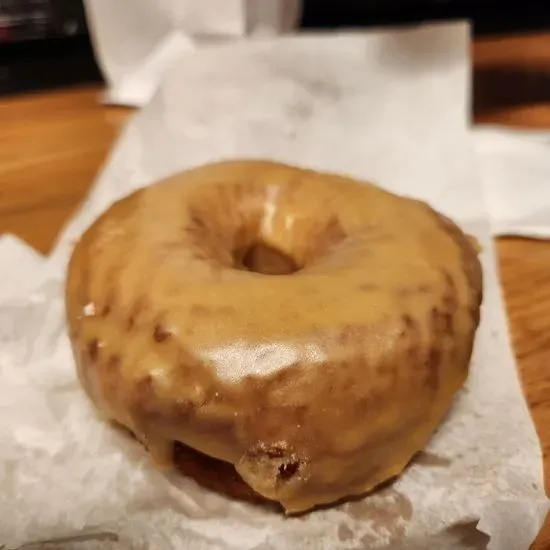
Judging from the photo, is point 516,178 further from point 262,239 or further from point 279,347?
point 279,347

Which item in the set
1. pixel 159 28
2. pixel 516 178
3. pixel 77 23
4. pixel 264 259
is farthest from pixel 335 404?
pixel 77 23

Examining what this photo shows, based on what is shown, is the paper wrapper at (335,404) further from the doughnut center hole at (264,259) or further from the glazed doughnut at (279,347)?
the doughnut center hole at (264,259)

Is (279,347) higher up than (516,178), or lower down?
higher up

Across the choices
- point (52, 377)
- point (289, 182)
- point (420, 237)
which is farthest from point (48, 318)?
point (420, 237)

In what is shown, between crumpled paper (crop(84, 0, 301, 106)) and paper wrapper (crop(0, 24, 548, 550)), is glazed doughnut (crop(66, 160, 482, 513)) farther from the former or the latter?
crumpled paper (crop(84, 0, 301, 106))

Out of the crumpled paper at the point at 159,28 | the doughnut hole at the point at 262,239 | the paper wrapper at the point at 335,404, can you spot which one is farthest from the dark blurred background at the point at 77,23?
the doughnut hole at the point at 262,239
